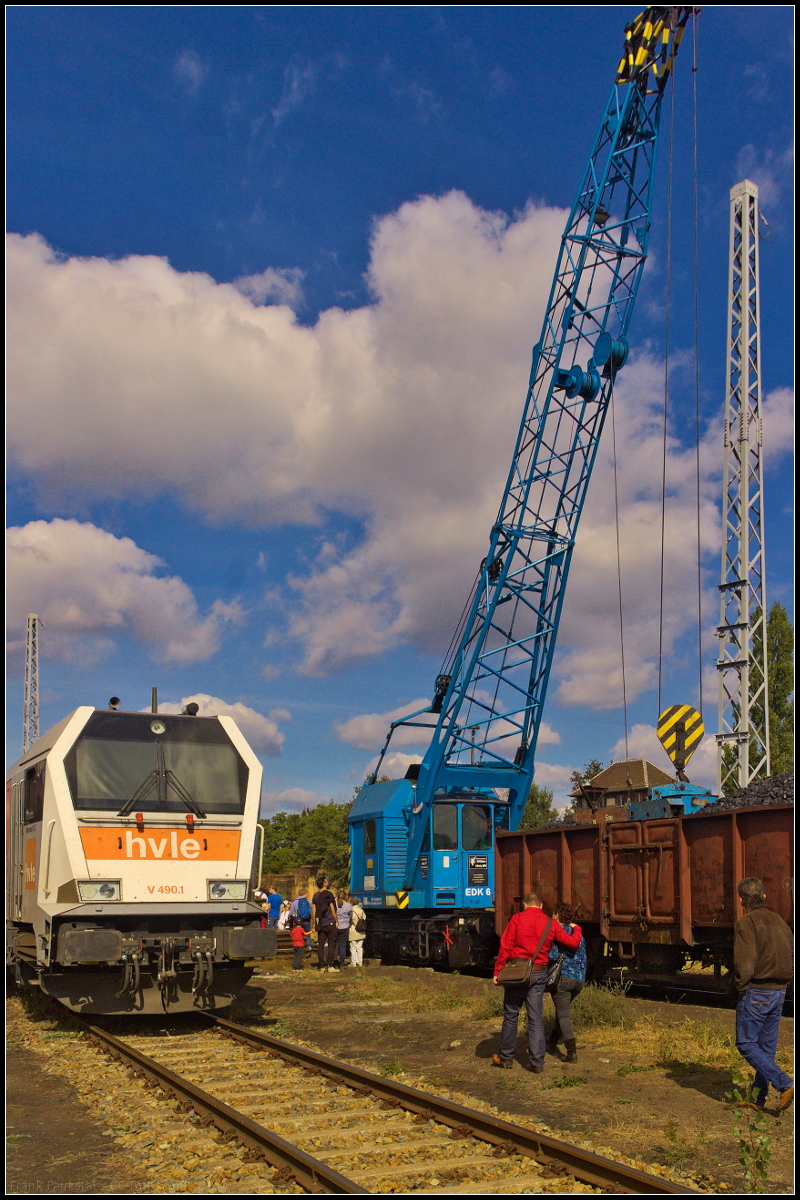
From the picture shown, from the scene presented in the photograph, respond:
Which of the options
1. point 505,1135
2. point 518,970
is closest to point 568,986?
point 518,970

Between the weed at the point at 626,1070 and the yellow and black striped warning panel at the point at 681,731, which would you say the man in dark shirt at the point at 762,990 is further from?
the yellow and black striped warning panel at the point at 681,731

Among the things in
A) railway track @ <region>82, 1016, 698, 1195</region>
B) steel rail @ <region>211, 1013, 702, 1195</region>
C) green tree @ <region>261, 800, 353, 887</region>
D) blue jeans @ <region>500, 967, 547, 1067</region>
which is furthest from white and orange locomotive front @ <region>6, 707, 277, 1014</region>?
green tree @ <region>261, 800, 353, 887</region>

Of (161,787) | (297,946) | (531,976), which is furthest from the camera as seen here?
(297,946)

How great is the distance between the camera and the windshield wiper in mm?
10164

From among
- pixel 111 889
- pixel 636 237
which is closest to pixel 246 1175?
pixel 111 889

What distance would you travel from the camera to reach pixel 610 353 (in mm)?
23125

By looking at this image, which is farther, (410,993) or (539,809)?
(539,809)

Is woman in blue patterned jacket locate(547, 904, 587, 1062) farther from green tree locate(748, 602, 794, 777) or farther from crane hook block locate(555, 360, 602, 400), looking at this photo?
green tree locate(748, 602, 794, 777)

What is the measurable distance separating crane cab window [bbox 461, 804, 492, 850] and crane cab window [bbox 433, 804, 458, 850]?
0.51 ft

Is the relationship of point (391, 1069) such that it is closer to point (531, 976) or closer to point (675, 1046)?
point (531, 976)

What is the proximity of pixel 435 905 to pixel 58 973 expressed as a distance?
9.20 meters

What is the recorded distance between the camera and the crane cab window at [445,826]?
18172 mm

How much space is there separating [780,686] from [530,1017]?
31760 millimetres

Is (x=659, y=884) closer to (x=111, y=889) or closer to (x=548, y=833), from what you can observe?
(x=548, y=833)
